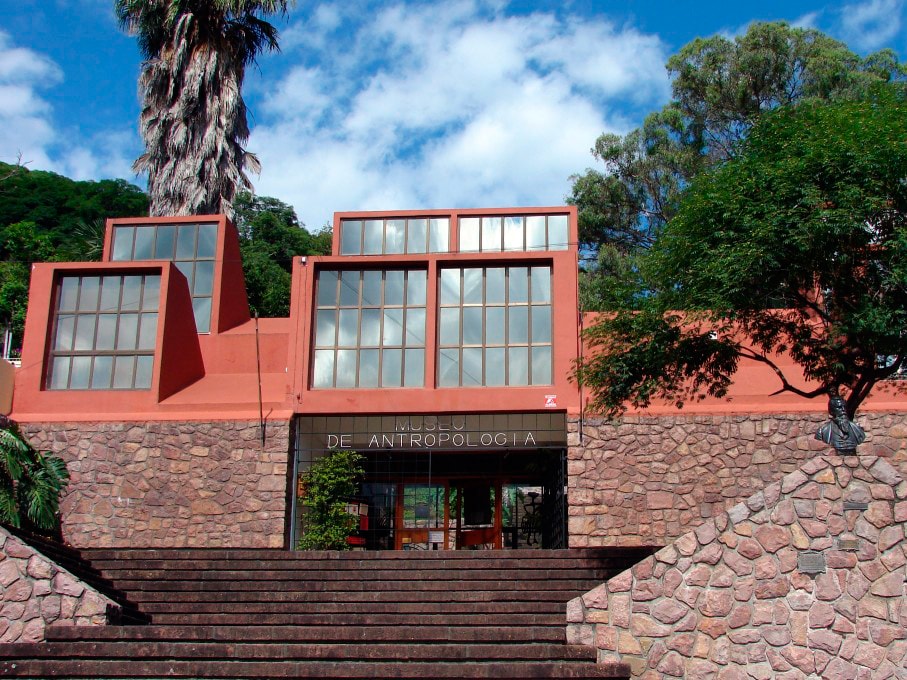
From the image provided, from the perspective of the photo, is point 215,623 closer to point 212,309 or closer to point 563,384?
point 563,384

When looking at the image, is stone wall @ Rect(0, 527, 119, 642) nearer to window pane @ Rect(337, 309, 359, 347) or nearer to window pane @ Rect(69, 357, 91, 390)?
window pane @ Rect(69, 357, 91, 390)

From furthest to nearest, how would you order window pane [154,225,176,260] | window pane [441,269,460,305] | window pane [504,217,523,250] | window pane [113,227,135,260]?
window pane [504,217,523,250] → window pane [113,227,135,260] → window pane [154,225,176,260] → window pane [441,269,460,305]

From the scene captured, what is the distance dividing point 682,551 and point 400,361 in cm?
868

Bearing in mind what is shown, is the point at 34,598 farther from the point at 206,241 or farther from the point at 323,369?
the point at 206,241

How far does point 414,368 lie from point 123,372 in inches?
203

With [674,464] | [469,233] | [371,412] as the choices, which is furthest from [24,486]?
[469,233]

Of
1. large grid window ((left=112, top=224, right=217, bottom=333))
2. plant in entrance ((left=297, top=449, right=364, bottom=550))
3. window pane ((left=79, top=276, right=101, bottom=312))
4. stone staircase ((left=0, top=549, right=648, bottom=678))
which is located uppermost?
large grid window ((left=112, top=224, right=217, bottom=333))

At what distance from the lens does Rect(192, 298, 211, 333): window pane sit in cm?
1841

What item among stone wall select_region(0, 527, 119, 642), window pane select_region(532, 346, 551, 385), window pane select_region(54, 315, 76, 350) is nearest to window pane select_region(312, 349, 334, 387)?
window pane select_region(532, 346, 551, 385)

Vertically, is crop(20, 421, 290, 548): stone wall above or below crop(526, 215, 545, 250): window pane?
below

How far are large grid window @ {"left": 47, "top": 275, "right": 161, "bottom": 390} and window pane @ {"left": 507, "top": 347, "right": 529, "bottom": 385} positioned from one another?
6307 mm

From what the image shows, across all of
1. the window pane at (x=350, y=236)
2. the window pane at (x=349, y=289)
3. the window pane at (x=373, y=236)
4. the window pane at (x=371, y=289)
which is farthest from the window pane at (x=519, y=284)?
the window pane at (x=350, y=236)

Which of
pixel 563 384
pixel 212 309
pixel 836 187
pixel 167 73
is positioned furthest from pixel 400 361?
pixel 167 73

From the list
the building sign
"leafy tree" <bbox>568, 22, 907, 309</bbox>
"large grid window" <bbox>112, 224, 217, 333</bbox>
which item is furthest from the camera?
"leafy tree" <bbox>568, 22, 907, 309</bbox>
